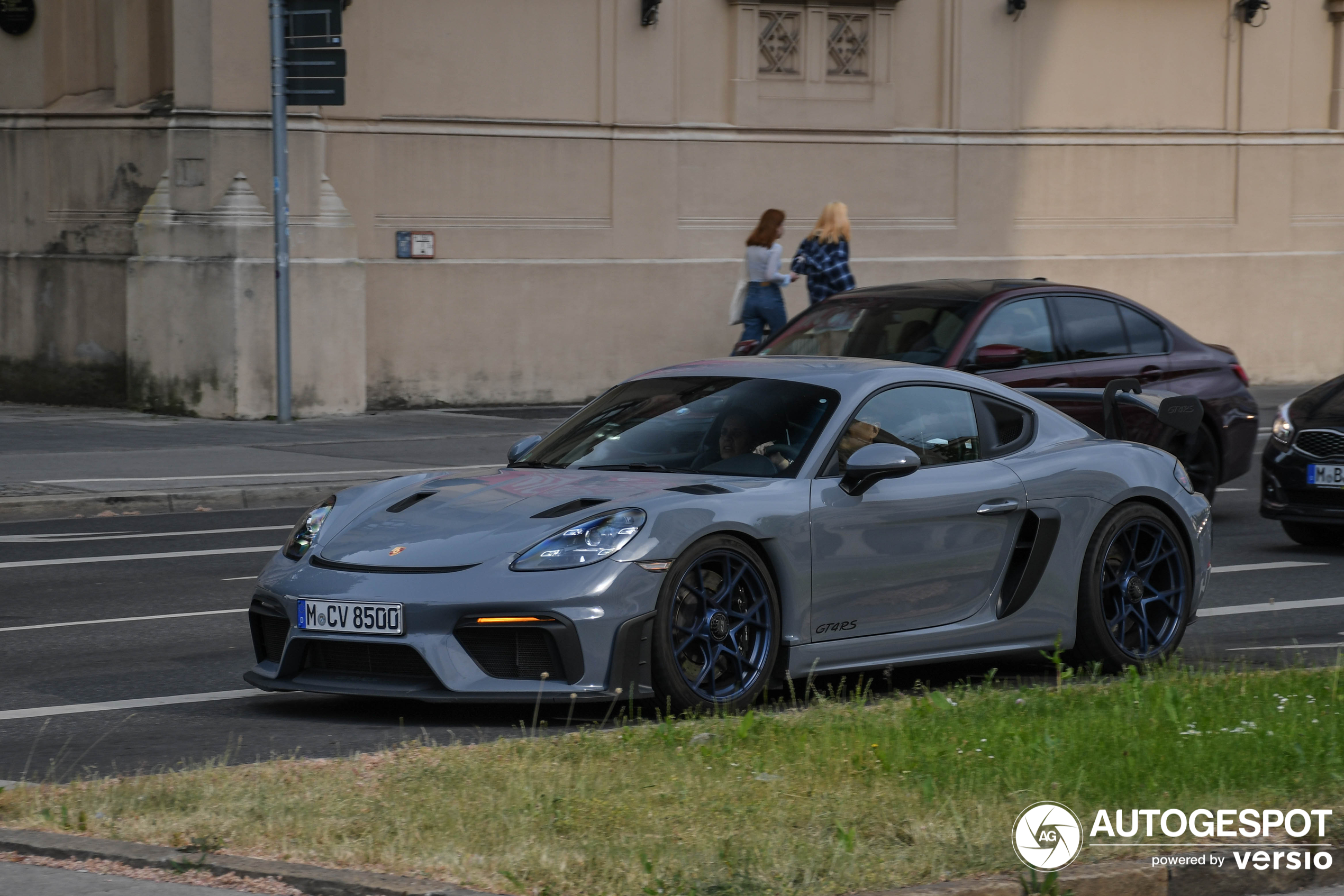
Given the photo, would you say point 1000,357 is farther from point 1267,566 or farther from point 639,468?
point 639,468

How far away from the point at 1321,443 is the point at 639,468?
597cm

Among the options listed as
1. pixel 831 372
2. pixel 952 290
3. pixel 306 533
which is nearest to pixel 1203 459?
pixel 952 290

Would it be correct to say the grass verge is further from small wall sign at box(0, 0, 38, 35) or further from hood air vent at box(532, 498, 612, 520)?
small wall sign at box(0, 0, 38, 35)

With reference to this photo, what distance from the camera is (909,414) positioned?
798cm

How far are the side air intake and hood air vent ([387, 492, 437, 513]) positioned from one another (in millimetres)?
2277

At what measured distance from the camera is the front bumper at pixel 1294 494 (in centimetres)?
1194

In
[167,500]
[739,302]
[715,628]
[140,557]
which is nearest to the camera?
[715,628]

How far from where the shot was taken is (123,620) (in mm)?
9438

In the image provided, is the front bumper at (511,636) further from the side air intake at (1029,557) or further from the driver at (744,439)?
the side air intake at (1029,557)

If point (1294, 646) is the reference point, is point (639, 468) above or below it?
above

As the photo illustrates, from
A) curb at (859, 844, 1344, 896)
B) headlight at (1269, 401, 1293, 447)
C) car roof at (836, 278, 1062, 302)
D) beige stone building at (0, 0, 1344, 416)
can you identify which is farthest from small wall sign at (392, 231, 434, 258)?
curb at (859, 844, 1344, 896)

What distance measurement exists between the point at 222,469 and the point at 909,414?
28.2ft

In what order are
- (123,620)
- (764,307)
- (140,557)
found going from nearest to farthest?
(123,620)
(140,557)
(764,307)

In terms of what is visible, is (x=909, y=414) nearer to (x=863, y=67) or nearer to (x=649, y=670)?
(x=649, y=670)
